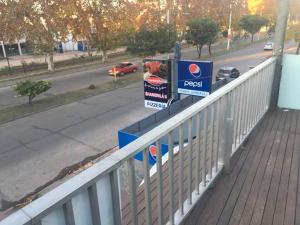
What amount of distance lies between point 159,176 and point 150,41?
28.6m

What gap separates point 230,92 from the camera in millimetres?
3777

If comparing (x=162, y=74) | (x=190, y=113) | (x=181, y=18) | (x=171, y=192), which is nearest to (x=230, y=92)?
(x=190, y=113)

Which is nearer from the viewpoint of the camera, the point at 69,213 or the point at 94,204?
the point at 69,213

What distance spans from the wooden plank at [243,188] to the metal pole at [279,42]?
62.7 inches

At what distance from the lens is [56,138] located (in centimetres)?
1455

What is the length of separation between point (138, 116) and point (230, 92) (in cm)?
1384

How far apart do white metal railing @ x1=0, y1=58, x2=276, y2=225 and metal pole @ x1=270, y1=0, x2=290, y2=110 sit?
1768mm

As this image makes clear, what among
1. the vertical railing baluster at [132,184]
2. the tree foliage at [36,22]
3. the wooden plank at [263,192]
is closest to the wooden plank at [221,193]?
the wooden plank at [263,192]

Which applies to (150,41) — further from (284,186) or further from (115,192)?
(115,192)

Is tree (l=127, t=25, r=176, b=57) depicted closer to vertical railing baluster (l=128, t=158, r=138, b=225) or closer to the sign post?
the sign post

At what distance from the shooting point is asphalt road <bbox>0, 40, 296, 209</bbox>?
434 inches

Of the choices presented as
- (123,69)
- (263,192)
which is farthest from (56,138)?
(123,69)

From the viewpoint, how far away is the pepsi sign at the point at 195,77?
1084 centimetres

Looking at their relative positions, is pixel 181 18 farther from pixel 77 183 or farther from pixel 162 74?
pixel 77 183
